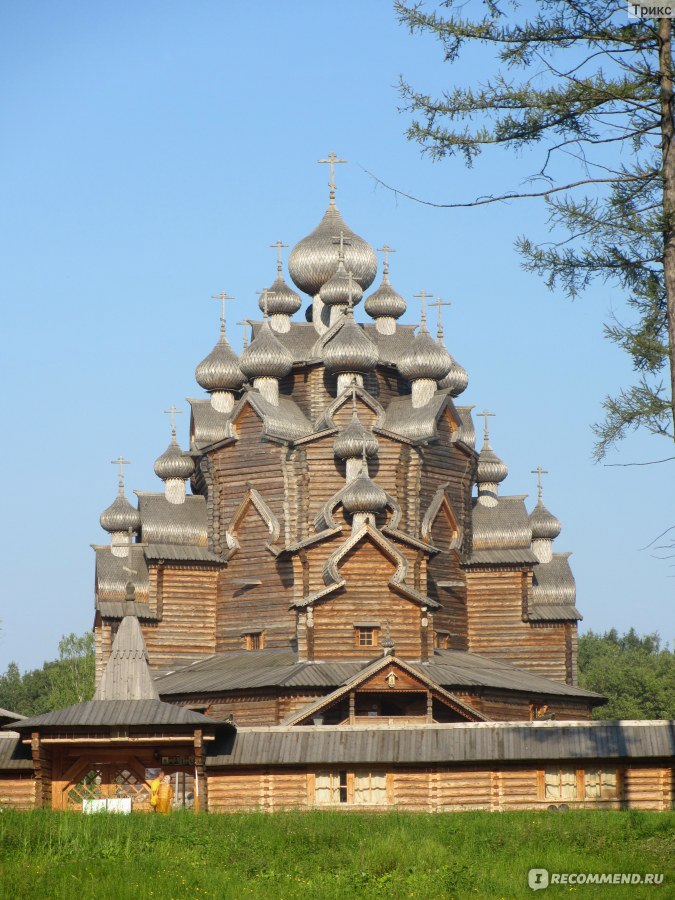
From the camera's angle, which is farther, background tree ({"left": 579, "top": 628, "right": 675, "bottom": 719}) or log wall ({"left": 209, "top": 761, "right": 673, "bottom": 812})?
background tree ({"left": 579, "top": 628, "right": 675, "bottom": 719})

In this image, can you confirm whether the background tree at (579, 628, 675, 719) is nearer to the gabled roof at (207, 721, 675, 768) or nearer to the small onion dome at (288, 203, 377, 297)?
the small onion dome at (288, 203, 377, 297)

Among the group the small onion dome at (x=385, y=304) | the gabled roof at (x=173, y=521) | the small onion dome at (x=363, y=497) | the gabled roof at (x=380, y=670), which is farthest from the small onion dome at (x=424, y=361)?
the gabled roof at (x=380, y=670)

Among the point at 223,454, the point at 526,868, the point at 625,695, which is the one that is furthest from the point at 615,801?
the point at 625,695

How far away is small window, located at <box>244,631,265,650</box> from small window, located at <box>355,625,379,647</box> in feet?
10.1

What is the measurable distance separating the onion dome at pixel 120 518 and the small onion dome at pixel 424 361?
7.68 m

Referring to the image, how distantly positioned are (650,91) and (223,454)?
75.7 feet

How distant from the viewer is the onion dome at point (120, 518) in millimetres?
39781

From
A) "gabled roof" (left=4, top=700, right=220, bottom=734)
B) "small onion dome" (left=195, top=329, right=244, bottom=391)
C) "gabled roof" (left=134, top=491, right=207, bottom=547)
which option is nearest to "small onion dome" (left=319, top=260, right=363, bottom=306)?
"small onion dome" (left=195, top=329, right=244, bottom=391)

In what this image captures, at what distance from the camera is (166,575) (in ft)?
123

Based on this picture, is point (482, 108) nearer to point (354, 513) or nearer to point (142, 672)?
point (142, 672)

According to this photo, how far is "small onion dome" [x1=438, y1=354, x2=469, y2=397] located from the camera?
41.3m

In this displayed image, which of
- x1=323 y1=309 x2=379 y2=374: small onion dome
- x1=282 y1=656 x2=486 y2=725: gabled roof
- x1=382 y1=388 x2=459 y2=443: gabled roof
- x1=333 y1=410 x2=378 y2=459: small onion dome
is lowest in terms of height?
x1=282 y1=656 x2=486 y2=725: gabled roof

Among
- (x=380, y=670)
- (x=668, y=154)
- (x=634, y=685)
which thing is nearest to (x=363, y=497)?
(x=380, y=670)

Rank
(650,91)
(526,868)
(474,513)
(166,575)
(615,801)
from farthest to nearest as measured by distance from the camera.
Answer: (474,513)
(166,575)
(615,801)
(526,868)
(650,91)
